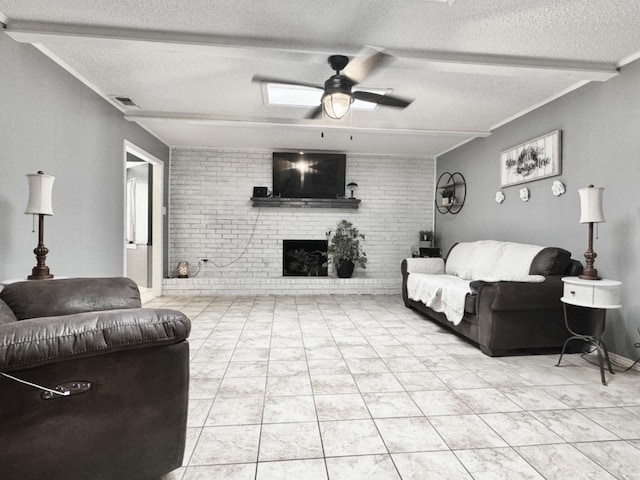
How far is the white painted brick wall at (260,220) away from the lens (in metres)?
6.02

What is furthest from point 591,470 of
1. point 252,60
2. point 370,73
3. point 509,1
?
point 252,60

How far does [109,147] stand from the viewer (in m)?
3.81

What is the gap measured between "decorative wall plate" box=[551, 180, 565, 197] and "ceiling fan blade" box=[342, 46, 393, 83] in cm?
216


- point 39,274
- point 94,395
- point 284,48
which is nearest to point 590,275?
point 284,48

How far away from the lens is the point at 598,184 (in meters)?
3.11

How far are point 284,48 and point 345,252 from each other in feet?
12.8

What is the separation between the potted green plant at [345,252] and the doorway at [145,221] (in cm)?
284

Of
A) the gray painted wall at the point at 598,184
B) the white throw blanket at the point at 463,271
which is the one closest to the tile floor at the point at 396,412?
the white throw blanket at the point at 463,271

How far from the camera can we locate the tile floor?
159 centimetres

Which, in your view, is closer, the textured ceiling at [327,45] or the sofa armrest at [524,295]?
the textured ceiling at [327,45]

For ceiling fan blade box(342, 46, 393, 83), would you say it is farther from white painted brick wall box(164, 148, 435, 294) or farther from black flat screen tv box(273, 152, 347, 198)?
white painted brick wall box(164, 148, 435, 294)

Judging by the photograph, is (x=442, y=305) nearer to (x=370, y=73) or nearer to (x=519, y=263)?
(x=519, y=263)

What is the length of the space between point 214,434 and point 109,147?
332 centimetres

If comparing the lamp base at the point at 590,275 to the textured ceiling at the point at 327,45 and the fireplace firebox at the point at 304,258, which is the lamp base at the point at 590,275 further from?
the fireplace firebox at the point at 304,258
